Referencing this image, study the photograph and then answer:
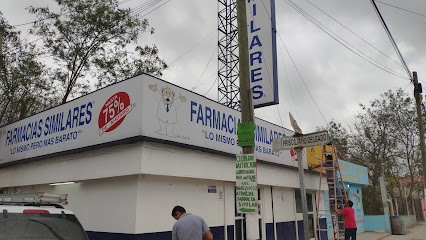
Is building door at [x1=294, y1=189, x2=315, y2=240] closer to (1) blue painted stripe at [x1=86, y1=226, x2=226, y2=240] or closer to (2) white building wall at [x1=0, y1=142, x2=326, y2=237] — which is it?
(2) white building wall at [x1=0, y1=142, x2=326, y2=237]

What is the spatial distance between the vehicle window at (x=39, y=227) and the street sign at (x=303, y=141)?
459 centimetres

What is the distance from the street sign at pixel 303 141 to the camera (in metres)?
7.09

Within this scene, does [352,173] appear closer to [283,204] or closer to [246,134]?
[283,204]

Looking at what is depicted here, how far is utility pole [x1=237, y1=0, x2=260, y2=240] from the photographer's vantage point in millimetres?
6060

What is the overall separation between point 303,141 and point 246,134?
1.65m

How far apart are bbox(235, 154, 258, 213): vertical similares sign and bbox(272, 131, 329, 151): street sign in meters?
1.56

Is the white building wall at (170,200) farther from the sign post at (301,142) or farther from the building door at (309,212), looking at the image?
the building door at (309,212)

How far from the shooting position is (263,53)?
12047 millimetres

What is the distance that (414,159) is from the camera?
32.4 m

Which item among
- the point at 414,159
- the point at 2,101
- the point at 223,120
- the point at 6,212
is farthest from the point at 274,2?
the point at 414,159

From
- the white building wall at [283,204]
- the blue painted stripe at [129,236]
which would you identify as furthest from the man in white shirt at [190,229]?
the white building wall at [283,204]

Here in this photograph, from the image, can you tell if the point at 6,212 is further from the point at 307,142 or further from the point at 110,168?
the point at 307,142

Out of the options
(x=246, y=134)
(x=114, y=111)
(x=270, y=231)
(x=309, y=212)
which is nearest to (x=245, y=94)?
(x=246, y=134)

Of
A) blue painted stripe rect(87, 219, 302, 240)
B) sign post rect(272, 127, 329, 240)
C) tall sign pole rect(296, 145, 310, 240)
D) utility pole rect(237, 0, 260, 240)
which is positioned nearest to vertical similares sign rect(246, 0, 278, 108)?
sign post rect(272, 127, 329, 240)
